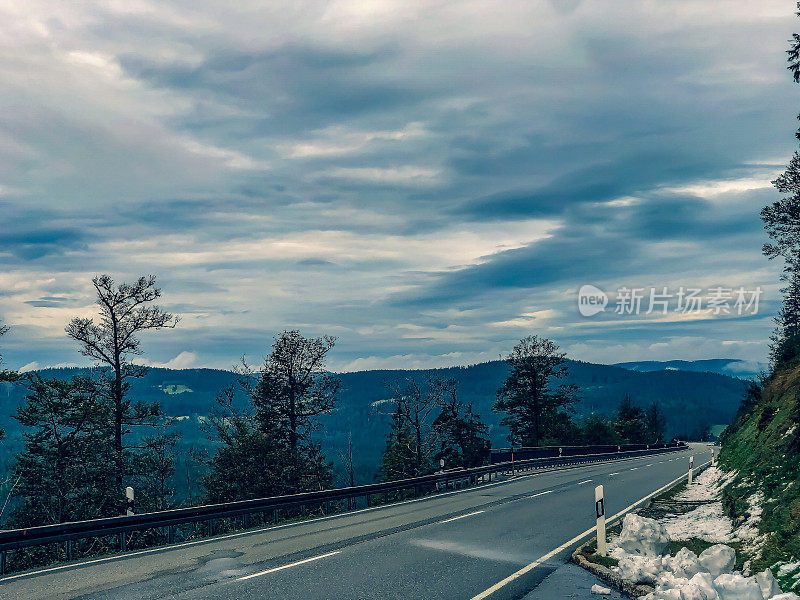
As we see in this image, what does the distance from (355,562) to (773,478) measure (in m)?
8.00

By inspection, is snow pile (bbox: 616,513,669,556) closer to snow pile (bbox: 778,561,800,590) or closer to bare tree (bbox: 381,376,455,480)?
snow pile (bbox: 778,561,800,590)

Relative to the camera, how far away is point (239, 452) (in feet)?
133

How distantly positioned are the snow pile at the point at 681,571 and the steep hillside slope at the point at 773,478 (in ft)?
2.97

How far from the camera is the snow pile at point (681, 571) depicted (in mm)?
6781

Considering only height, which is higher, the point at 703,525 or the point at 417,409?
the point at 417,409

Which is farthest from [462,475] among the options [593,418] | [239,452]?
[593,418]

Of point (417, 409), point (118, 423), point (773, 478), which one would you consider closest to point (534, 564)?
point (773, 478)

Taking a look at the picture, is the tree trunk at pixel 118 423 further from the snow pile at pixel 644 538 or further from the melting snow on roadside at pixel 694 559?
the snow pile at pixel 644 538

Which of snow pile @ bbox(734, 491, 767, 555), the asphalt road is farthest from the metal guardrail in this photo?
snow pile @ bbox(734, 491, 767, 555)

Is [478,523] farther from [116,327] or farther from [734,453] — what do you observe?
[116,327]

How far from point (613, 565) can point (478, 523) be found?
6.10 m

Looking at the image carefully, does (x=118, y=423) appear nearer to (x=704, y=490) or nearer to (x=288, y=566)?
(x=288, y=566)

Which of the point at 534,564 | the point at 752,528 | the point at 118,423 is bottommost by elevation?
the point at 534,564

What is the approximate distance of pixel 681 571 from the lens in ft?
26.5
